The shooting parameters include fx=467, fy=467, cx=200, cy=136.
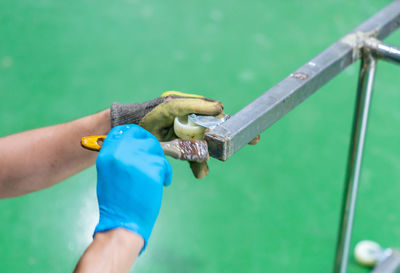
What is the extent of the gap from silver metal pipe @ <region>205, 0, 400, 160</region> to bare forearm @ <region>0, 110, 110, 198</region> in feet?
1.91

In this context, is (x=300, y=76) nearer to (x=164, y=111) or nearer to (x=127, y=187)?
(x=164, y=111)

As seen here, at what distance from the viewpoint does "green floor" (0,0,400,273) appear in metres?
2.08

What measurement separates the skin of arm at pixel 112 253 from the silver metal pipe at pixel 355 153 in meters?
0.80

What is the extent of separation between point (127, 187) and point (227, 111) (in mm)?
1552

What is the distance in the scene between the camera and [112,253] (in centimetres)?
101

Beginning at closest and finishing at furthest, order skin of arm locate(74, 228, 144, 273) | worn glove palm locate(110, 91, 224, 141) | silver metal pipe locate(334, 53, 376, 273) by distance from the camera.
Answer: skin of arm locate(74, 228, 144, 273) < worn glove palm locate(110, 91, 224, 141) < silver metal pipe locate(334, 53, 376, 273)

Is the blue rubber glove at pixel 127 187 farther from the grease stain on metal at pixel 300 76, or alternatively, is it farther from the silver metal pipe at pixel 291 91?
the grease stain on metal at pixel 300 76

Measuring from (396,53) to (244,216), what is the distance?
1.13m

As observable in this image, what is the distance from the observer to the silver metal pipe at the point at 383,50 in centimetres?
130

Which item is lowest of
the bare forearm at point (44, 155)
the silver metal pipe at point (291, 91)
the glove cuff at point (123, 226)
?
the bare forearm at point (44, 155)

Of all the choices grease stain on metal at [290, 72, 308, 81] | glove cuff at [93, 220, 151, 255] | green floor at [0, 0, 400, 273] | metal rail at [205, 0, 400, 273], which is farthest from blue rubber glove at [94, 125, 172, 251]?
green floor at [0, 0, 400, 273]

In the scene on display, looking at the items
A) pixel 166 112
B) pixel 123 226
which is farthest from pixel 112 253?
pixel 166 112

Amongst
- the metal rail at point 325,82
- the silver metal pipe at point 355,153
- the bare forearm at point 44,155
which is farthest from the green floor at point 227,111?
the bare forearm at point 44,155

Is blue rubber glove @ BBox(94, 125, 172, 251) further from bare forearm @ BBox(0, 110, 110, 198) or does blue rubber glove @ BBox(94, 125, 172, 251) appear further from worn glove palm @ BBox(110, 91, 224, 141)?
bare forearm @ BBox(0, 110, 110, 198)
